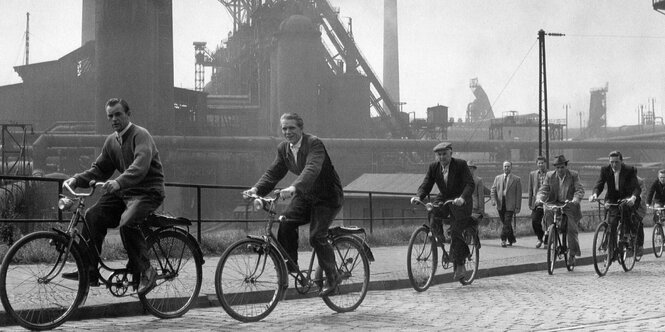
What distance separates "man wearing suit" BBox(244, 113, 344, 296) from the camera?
6.63 meters

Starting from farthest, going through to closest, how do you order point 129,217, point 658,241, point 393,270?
point 658,241
point 393,270
point 129,217

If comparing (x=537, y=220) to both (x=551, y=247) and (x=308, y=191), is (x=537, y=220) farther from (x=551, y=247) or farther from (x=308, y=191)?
(x=308, y=191)

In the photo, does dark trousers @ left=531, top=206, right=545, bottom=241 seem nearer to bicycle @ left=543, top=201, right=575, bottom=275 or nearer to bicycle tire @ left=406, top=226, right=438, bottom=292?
bicycle @ left=543, top=201, right=575, bottom=275

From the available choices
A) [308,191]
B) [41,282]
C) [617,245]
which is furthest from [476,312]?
[617,245]

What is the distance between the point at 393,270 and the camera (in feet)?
34.2

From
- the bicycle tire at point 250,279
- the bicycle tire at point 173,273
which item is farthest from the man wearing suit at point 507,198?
the bicycle tire at point 173,273

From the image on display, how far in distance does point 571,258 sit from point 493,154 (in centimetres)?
6272

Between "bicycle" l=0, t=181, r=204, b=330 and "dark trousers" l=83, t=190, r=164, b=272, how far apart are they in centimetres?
10

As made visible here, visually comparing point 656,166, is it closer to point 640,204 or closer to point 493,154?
point 493,154

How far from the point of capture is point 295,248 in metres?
6.68

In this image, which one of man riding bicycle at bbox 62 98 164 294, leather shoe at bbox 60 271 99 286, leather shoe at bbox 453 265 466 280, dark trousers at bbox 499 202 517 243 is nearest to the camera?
leather shoe at bbox 60 271 99 286

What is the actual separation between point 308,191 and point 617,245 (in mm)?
5836

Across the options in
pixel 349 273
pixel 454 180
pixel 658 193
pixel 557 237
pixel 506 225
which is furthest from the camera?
pixel 506 225

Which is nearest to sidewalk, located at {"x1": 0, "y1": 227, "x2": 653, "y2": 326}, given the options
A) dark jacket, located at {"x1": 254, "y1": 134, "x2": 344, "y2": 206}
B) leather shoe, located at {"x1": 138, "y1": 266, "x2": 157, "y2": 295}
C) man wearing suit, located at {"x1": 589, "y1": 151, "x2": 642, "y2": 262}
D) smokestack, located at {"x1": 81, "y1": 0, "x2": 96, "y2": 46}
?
leather shoe, located at {"x1": 138, "y1": 266, "x2": 157, "y2": 295}
